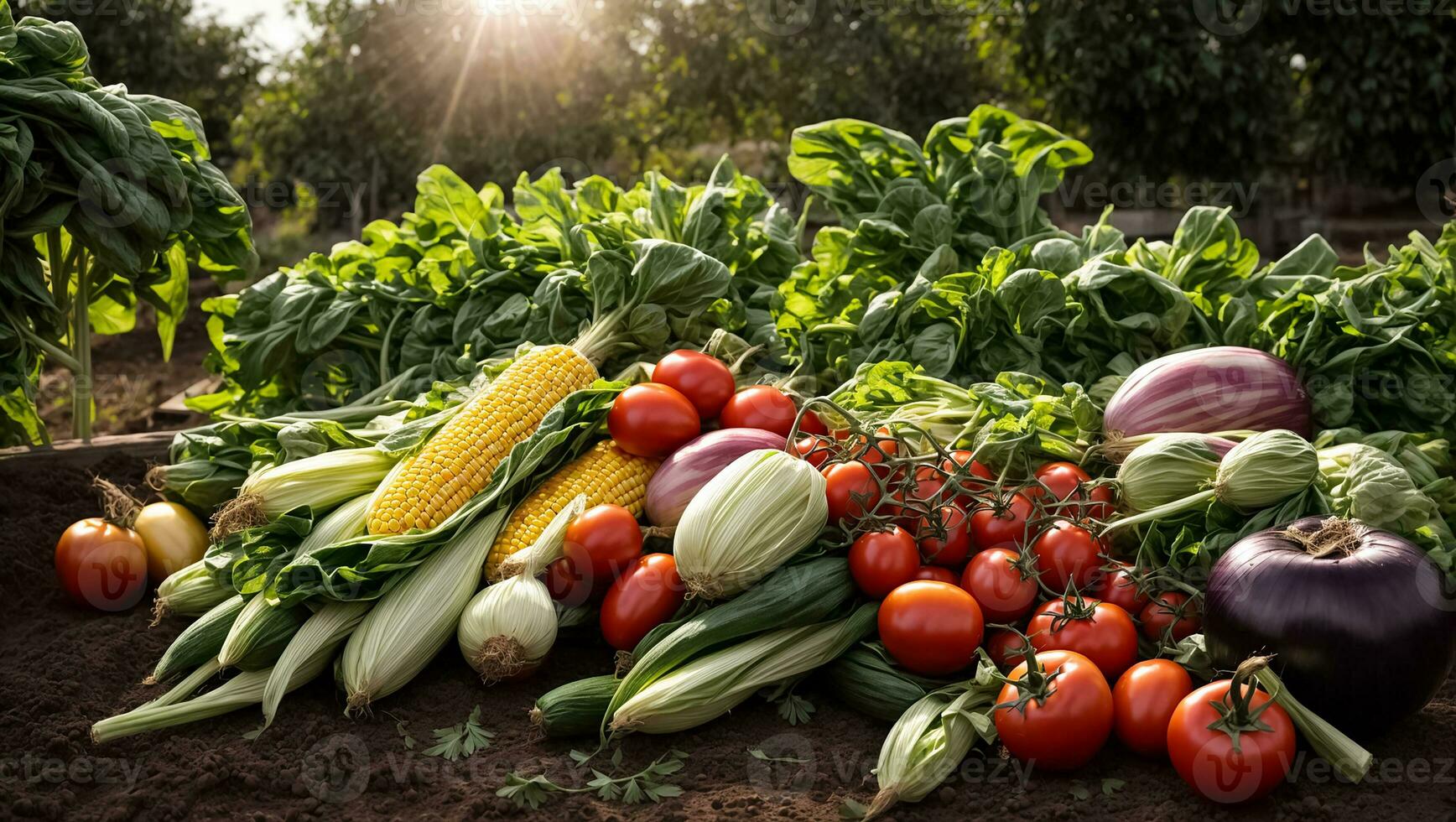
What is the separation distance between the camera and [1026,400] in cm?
353

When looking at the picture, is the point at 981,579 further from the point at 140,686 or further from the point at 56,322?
the point at 56,322

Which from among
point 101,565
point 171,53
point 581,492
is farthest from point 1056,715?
point 171,53

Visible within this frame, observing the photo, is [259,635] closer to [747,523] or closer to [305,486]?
[305,486]

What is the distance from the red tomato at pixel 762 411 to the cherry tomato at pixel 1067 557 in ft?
2.82

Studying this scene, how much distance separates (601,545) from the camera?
324 cm

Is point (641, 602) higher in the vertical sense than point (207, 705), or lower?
higher

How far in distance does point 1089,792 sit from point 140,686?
8.18 feet

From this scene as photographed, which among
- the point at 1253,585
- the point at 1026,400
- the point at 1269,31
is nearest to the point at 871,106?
the point at 1269,31

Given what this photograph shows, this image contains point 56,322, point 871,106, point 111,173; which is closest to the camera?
point 111,173

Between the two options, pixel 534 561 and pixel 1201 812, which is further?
pixel 534 561

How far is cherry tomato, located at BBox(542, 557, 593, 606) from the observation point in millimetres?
3281

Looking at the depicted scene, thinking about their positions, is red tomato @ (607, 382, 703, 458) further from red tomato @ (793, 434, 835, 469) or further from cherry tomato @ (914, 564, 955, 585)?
cherry tomato @ (914, 564, 955, 585)

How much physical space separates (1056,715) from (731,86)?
10.4 meters

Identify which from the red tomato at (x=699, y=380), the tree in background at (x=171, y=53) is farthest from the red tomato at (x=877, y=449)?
the tree in background at (x=171, y=53)
